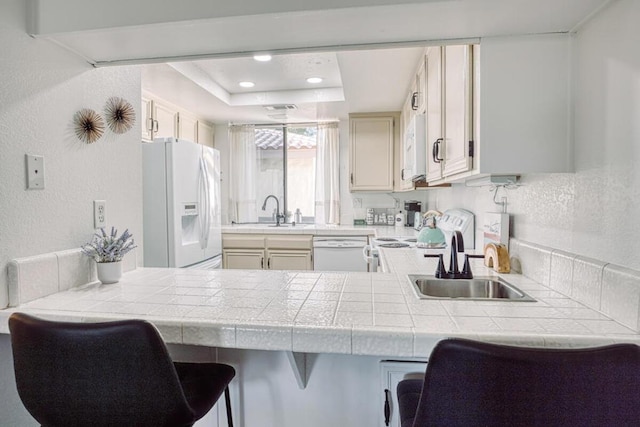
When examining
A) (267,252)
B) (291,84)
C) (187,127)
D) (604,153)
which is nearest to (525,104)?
(604,153)

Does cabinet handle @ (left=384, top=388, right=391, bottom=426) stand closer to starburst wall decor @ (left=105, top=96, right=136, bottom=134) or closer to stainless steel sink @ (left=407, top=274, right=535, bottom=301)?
stainless steel sink @ (left=407, top=274, right=535, bottom=301)

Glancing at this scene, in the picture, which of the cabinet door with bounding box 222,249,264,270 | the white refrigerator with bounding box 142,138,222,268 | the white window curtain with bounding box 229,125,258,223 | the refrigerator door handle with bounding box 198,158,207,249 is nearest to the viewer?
the white refrigerator with bounding box 142,138,222,268

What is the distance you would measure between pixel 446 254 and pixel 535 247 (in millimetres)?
755

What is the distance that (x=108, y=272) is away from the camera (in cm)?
135

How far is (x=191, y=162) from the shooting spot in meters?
2.91

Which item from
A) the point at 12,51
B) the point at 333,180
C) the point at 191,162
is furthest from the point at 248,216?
the point at 12,51

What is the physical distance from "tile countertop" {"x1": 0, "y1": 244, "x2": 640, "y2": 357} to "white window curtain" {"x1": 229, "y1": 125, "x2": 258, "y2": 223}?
10.7ft

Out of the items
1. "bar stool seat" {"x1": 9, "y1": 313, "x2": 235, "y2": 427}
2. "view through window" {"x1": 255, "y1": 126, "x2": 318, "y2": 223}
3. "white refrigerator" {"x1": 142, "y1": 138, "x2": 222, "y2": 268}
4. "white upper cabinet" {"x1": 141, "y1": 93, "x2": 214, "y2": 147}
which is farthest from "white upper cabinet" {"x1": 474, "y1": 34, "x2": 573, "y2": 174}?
"view through window" {"x1": 255, "y1": 126, "x2": 318, "y2": 223}

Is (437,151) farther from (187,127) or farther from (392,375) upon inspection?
(187,127)

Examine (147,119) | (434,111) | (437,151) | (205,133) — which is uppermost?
(205,133)

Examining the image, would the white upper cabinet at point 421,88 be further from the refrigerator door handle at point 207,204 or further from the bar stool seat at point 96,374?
the bar stool seat at point 96,374

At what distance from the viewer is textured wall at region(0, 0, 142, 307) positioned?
108 centimetres

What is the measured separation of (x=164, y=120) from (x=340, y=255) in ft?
7.22

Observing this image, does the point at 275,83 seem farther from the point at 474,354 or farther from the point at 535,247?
the point at 474,354
